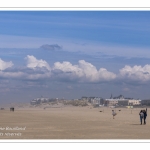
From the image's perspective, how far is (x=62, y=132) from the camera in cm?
2169

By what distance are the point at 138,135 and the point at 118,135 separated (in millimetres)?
1042
